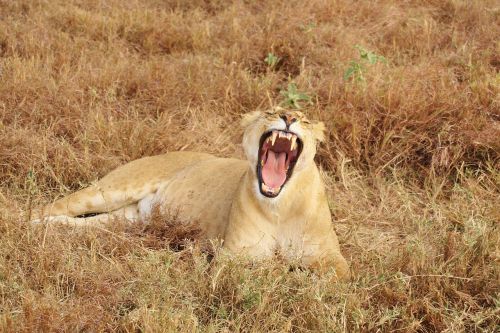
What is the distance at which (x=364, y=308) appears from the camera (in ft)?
10.3

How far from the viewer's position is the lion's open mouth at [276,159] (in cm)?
342

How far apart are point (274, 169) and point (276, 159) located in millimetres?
50

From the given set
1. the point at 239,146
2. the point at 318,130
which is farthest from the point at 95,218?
the point at 318,130

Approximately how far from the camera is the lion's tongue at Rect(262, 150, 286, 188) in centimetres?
352

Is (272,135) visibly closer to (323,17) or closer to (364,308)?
(364,308)

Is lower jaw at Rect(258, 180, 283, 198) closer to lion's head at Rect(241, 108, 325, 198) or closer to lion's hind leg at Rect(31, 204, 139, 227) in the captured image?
lion's head at Rect(241, 108, 325, 198)

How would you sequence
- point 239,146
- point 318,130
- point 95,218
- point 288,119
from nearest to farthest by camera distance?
1. point 288,119
2. point 318,130
3. point 95,218
4. point 239,146

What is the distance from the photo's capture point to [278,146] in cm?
359

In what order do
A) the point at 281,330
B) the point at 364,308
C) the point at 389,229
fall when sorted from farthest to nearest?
1. the point at 389,229
2. the point at 364,308
3. the point at 281,330

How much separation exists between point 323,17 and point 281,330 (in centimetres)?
445

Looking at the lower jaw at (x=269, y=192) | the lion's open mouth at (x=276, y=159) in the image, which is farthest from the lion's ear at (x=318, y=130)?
the lower jaw at (x=269, y=192)

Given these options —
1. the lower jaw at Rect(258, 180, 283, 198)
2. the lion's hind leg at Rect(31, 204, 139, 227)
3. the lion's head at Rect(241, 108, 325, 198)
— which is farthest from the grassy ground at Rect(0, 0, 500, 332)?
the lion's head at Rect(241, 108, 325, 198)

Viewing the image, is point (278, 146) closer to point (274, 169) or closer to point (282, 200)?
point (274, 169)

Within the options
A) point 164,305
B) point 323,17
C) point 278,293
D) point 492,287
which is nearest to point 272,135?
point 278,293
